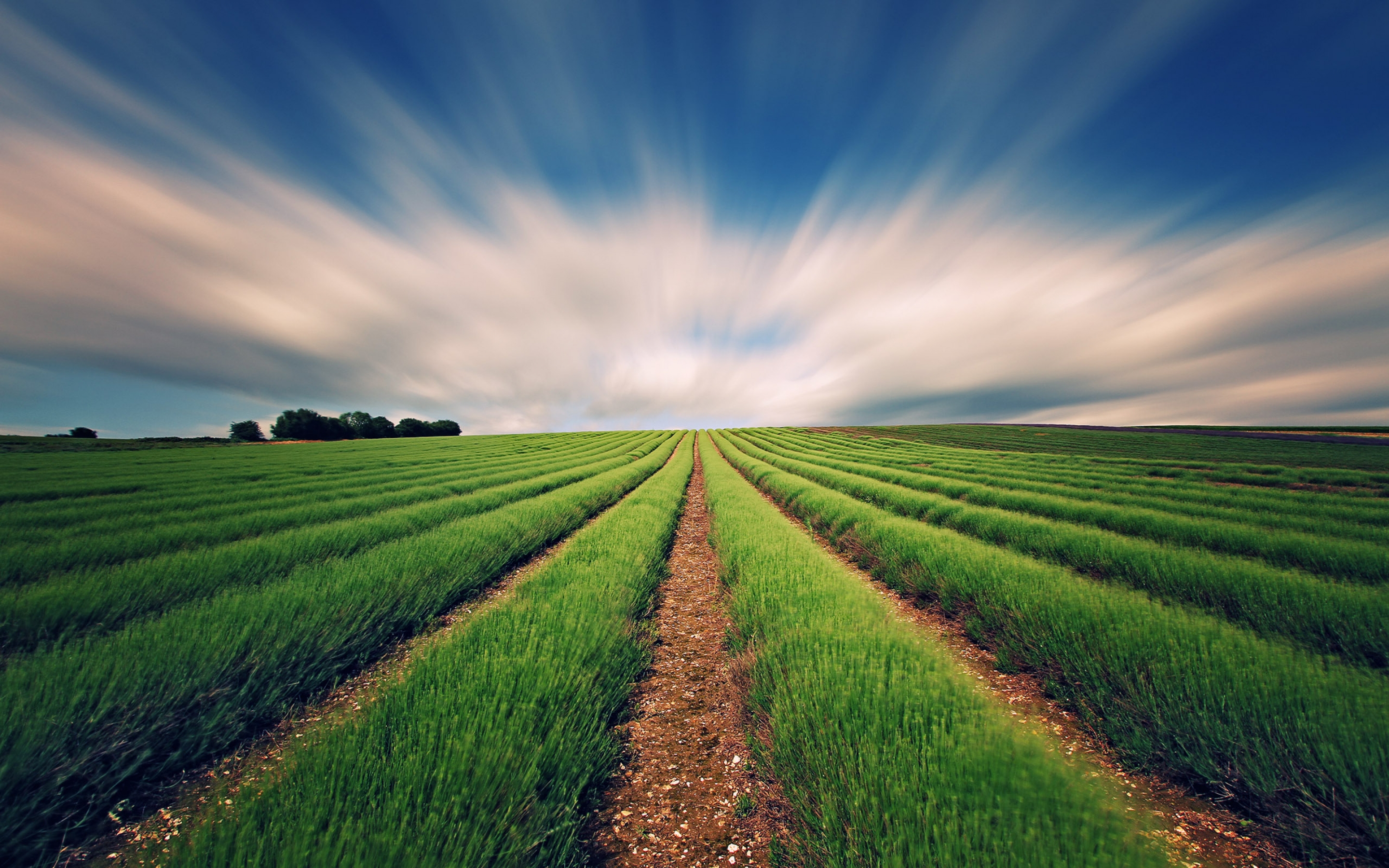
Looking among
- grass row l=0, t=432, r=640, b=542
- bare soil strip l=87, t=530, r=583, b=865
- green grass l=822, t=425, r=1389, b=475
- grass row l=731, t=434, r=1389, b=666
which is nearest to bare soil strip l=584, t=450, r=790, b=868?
bare soil strip l=87, t=530, r=583, b=865

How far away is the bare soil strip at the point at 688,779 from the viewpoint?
89.1 inches

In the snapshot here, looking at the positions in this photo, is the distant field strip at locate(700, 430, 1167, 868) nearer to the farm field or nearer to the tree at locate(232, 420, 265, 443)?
the farm field

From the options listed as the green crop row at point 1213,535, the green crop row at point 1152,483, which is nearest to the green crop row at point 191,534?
the green crop row at point 1213,535

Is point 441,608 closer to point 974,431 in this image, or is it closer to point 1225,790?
point 1225,790

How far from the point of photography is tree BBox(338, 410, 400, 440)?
240ft

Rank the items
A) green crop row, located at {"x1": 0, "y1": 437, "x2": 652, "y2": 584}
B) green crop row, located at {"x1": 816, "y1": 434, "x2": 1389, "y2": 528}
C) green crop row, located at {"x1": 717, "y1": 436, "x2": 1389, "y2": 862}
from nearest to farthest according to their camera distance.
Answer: green crop row, located at {"x1": 717, "y1": 436, "x2": 1389, "y2": 862} → green crop row, located at {"x1": 0, "y1": 437, "x2": 652, "y2": 584} → green crop row, located at {"x1": 816, "y1": 434, "x2": 1389, "y2": 528}

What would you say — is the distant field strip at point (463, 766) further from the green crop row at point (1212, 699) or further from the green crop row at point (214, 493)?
the green crop row at point (214, 493)

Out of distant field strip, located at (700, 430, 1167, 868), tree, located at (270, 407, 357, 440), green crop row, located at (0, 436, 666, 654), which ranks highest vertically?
tree, located at (270, 407, 357, 440)

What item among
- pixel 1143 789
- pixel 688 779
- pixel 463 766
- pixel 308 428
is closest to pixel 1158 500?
pixel 1143 789

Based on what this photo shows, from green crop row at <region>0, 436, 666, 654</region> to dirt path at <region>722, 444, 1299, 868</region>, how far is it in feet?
23.7

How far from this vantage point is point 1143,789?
8.44 ft

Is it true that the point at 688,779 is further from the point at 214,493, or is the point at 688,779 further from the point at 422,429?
the point at 422,429

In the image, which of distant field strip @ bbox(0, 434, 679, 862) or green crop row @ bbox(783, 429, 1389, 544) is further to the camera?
green crop row @ bbox(783, 429, 1389, 544)

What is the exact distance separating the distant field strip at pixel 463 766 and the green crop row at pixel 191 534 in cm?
619
